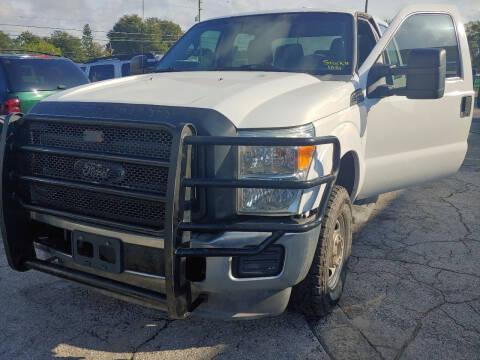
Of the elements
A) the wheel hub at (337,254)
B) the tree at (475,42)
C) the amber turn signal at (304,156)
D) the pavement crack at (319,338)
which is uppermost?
the tree at (475,42)

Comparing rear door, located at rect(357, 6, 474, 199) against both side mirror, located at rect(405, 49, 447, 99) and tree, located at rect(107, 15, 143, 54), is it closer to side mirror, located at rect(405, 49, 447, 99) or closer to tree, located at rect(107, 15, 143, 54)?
side mirror, located at rect(405, 49, 447, 99)

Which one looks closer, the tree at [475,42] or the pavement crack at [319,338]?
the pavement crack at [319,338]

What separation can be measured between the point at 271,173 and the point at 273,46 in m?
1.84

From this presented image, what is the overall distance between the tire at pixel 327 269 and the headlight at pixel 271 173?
19.3 inches

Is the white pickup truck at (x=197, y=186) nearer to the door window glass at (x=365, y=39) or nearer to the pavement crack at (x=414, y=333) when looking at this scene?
the pavement crack at (x=414, y=333)

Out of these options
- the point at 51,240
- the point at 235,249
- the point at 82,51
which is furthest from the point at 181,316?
the point at 82,51

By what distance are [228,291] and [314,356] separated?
0.68m

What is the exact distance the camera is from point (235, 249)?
2.19 meters

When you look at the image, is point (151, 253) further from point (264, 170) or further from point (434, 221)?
point (434, 221)

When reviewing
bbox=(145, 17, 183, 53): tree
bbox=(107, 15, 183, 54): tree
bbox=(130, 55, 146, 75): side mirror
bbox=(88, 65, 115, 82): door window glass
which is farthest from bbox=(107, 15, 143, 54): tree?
bbox=(130, 55, 146, 75): side mirror

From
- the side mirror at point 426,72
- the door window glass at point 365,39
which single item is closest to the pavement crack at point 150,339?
the side mirror at point 426,72

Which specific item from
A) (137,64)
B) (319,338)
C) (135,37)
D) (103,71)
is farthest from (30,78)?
(135,37)

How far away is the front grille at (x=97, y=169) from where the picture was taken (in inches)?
89.0

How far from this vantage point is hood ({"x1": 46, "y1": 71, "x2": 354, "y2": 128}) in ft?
7.81
